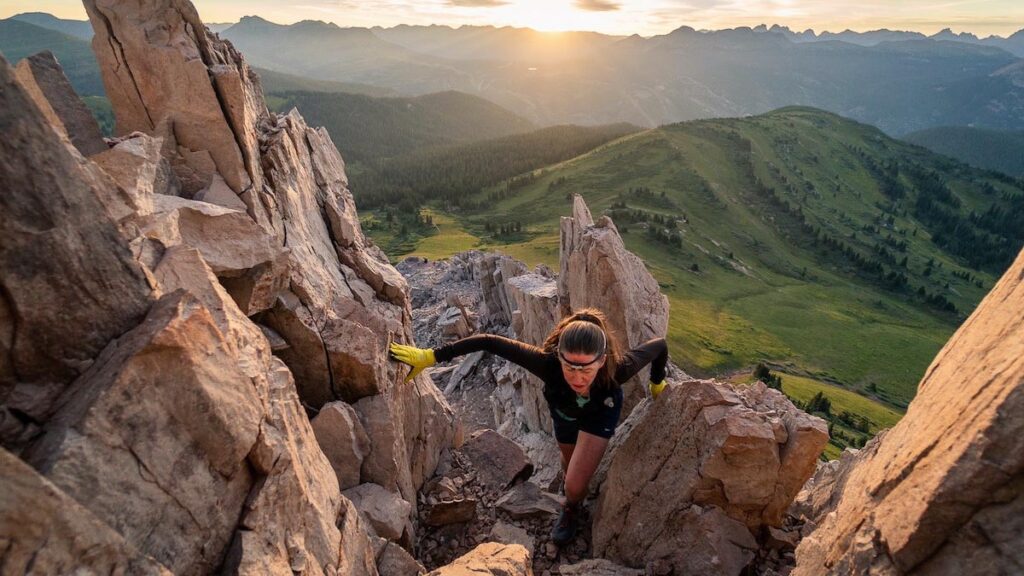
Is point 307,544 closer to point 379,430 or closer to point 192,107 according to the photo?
point 379,430

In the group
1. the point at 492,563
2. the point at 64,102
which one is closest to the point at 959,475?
the point at 492,563

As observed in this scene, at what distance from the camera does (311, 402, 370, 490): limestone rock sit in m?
13.4

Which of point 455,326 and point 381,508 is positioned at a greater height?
point 381,508

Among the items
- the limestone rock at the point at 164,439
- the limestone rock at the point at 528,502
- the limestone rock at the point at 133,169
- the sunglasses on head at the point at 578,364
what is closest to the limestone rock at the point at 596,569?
the limestone rock at the point at 528,502

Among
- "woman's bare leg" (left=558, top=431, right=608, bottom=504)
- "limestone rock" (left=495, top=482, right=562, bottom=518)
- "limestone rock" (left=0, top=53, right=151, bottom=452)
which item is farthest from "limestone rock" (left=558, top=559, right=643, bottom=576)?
"limestone rock" (left=0, top=53, right=151, bottom=452)

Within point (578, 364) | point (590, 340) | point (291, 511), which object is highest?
point (590, 340)

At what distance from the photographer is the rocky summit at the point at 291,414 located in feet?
21.3

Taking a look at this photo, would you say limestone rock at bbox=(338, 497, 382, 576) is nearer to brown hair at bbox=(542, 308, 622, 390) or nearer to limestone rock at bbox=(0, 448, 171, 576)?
limestone rock at bbox=(0, 448, 171, 576)

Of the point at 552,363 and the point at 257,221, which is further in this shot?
the point at 257,221

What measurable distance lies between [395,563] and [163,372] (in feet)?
24.6

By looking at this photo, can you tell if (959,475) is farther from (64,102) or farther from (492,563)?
(64,102)

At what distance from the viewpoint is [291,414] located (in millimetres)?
10344

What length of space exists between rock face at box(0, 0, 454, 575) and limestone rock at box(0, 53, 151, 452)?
20 mm

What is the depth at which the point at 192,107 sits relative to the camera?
635 inches
